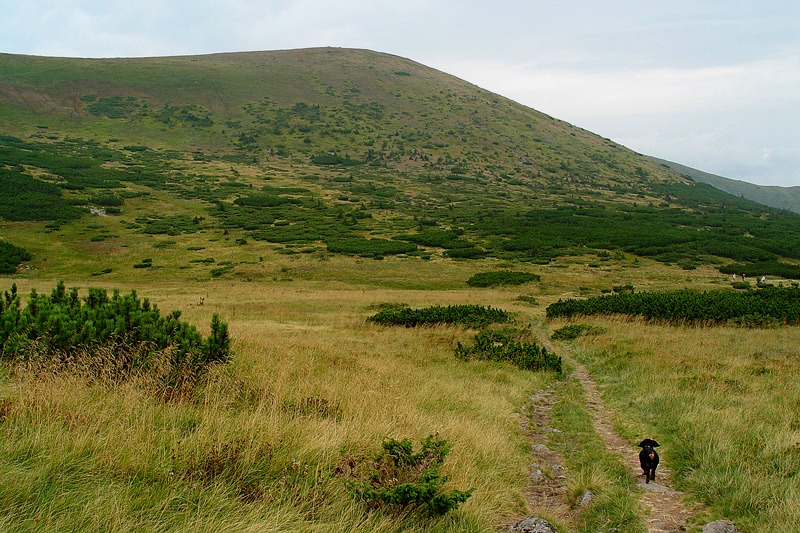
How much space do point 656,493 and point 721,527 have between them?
3.70 ft

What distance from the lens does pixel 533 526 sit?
482 centimetres

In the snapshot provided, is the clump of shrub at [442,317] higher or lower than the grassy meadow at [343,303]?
lower

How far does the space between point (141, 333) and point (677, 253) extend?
5943cm

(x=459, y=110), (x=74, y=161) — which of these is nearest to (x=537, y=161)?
(x=459, y=110)

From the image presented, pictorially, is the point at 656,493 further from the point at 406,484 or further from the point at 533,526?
the point at 406,484

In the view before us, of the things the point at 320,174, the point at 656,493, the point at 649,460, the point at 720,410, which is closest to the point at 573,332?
the point at 720,410

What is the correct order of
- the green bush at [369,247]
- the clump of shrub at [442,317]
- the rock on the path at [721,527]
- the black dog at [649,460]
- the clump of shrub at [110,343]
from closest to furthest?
the rock on the path at [721,527] < the black dog at [649,460] < the clump of shrub at [110,343] < the clump of shrub at [442,317] < the green bush at [369,247]

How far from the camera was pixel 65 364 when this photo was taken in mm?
6586

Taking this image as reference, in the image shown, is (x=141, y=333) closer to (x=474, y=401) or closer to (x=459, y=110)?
(x=474, y=401)

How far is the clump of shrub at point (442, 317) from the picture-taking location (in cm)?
2219

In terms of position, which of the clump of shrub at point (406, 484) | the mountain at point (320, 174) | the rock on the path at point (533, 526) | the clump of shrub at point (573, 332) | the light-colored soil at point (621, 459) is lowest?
the clump of shrub at point (573, 332)

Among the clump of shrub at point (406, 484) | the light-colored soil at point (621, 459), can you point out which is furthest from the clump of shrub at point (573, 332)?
the clump of shrub at point (406, 484)

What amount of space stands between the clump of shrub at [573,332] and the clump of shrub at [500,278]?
21.3m

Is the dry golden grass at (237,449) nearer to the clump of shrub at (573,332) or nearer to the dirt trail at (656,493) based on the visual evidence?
the dirt trail at (656,493)
